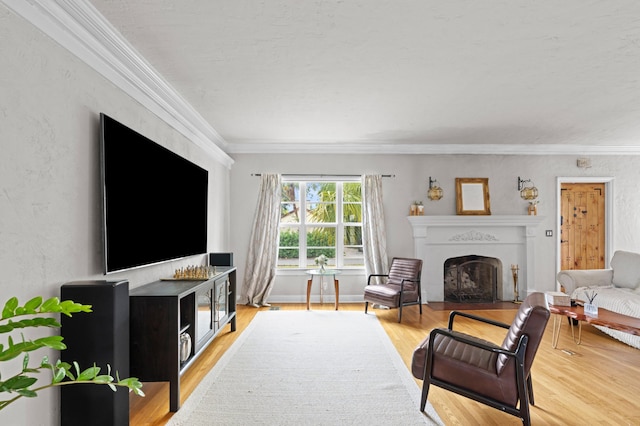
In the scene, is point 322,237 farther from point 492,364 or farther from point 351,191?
point 492,364

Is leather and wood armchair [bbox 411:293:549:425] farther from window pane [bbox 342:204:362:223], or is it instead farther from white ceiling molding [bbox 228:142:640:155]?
white ceiling molding [bbox 228:142:640:155]

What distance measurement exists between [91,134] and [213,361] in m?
2.27

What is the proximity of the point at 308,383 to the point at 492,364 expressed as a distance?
142 cm

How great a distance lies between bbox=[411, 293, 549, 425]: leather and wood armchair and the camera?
7.56ft

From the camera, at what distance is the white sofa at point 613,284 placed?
4.23 metres

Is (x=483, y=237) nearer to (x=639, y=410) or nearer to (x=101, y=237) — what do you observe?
(x=639, y=410)

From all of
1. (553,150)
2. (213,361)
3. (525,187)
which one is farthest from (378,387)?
(553,150)

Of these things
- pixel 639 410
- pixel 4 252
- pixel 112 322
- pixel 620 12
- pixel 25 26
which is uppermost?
pixel 620 12

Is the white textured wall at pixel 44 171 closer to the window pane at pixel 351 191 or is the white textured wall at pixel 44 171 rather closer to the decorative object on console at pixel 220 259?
the decorative object on console at pixel 220 259

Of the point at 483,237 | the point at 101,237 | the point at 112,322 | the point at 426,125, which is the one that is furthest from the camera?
the point at 483,237

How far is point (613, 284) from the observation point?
4.98 m

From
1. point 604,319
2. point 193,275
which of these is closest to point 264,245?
point 193,275

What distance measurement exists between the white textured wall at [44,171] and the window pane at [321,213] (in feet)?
12.6

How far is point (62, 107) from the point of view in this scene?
7.02 ft
